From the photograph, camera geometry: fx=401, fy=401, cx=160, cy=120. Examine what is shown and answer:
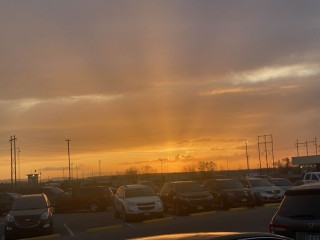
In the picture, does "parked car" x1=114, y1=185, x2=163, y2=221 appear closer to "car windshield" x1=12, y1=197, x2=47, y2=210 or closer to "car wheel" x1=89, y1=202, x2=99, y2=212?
"car windshield" x1=12, y1=197, x2=47, y2=210

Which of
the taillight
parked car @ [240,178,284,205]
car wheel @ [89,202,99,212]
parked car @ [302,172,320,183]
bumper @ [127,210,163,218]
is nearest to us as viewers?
the taillight

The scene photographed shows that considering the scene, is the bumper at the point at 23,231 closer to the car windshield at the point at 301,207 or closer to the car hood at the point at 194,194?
the car hood at the point at 194,194

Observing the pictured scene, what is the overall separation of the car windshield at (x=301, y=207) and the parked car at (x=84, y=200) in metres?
22.2

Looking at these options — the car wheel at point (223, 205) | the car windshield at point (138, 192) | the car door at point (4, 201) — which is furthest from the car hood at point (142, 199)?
the car door at point (4, 201)

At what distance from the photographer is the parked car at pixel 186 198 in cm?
2228

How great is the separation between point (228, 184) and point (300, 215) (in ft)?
62.9

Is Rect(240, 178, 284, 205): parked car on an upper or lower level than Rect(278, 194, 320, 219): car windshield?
lower

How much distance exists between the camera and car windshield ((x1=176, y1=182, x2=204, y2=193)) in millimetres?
23584

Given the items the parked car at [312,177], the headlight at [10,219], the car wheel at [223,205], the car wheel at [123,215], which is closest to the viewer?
the headlight at [10,219]

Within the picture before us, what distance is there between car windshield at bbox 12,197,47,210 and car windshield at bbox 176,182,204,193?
863 centimetres

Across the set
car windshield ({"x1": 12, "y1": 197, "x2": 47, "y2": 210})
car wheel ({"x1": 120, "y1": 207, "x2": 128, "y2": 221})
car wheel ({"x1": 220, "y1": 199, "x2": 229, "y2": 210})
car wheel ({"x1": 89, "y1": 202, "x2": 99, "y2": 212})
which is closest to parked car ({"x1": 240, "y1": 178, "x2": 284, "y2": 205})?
car wheel ({"x1": 220, "y1": 199, "x2": 229, "y2": 210})

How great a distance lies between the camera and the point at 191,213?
2267cm

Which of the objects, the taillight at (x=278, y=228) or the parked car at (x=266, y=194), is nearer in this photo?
the taillight at (x=278, y=228)

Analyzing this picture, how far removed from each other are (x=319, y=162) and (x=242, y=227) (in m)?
64.1
